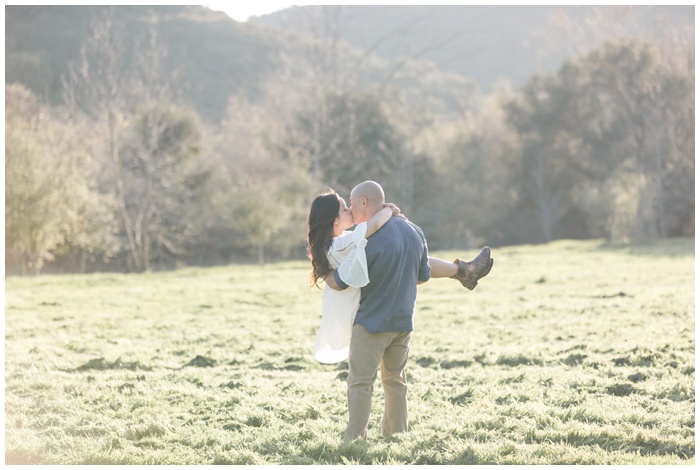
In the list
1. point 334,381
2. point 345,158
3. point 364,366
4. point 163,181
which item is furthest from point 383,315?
point 345,158

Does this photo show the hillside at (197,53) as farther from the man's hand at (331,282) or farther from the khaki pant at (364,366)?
the khaki pant at (364,366)

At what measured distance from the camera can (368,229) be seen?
19.3ft

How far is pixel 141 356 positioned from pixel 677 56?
4096 centimetres

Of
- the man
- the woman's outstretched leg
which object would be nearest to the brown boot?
the woman's outstretched leg

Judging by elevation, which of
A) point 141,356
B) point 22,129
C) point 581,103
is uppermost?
point 581,103

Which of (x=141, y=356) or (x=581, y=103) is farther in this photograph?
(x=581, y=103)

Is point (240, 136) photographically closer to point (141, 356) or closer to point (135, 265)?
point (135, 265)

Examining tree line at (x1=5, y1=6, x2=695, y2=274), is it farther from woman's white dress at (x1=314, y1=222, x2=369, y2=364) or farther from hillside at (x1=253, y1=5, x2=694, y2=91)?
hillside at (x1=253, y1=5, x2=694, y2=91)

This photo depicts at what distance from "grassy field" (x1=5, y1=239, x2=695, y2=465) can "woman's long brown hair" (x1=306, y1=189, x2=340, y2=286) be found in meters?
1.39

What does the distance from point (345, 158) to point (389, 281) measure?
35215mm

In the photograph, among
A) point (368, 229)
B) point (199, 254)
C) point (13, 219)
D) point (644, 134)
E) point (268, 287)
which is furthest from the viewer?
point (644, 134)

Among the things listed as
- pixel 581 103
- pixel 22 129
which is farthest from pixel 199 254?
pixel 581 103

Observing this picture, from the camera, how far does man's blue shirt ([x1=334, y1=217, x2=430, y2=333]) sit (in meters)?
5.90

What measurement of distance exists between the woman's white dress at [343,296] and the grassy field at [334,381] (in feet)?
2.47
